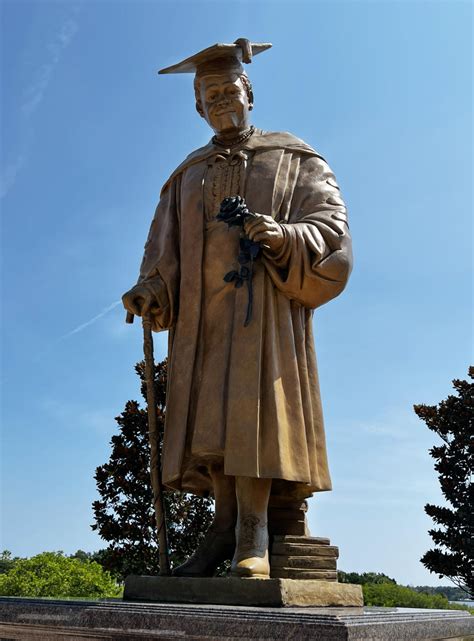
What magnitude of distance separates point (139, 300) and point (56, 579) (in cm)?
1138

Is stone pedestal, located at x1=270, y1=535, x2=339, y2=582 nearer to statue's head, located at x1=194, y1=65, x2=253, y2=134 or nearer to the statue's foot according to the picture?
the statue's foot

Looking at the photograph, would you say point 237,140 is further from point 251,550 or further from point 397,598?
point 397,598

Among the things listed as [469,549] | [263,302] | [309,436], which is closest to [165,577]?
[309,436]

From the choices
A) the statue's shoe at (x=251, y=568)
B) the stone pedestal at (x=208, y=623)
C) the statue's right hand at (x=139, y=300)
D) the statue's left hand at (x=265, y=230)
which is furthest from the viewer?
the statue's right hand at (x=139, y=300)

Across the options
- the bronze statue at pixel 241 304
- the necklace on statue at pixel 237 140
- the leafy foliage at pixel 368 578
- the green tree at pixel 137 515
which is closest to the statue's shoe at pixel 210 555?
the bronze statue at pixel 241 304

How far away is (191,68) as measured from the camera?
19.7 ft

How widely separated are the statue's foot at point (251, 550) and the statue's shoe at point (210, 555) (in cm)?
38

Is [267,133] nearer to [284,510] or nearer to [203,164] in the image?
[203,164]

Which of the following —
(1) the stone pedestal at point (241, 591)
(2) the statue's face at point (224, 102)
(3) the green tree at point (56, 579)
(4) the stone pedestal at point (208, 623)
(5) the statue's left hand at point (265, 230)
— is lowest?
(4) the stone pedestal at point (208, 623)

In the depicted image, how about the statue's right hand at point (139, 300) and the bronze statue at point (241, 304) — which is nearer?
the bronze statue at point (241, 304)

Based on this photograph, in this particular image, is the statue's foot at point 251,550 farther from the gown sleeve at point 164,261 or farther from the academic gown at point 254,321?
the gown sleeve at point 164,261

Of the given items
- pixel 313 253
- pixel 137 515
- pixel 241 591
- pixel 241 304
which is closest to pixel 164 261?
pixel 241 304

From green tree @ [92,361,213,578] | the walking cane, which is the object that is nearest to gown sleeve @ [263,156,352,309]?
the walking cane

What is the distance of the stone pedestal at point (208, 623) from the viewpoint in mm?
3554
